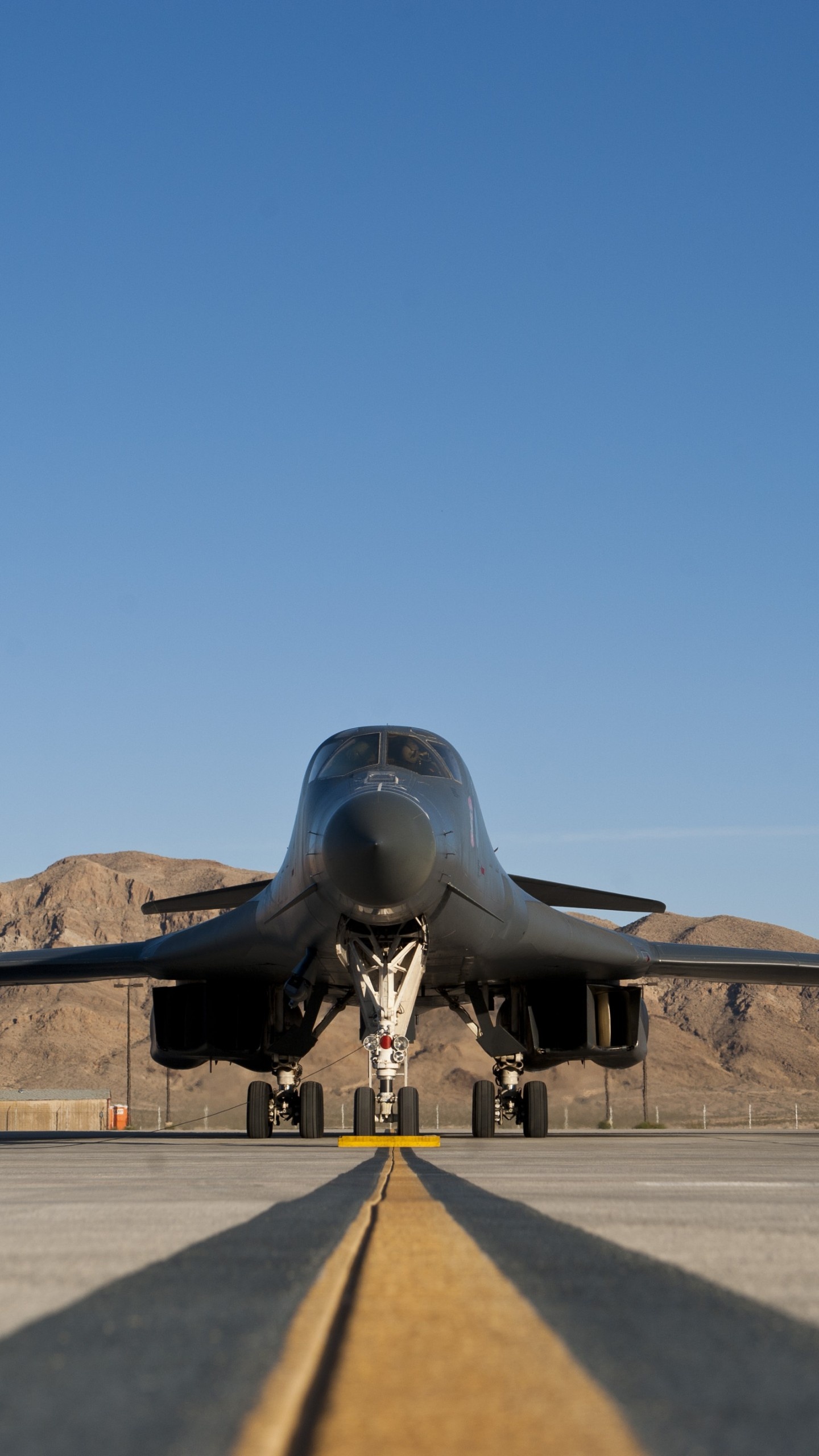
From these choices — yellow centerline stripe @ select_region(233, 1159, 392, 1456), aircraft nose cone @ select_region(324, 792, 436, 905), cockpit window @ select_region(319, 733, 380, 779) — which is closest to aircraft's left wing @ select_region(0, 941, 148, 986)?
cockpit window @ select_region(319, 733, 380, 779)

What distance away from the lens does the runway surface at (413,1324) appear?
157cm

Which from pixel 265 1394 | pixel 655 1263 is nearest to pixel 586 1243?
pixel 655 1263

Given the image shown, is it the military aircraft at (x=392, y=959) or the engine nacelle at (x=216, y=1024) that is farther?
the engine nacelle at (x=216, y=1024)

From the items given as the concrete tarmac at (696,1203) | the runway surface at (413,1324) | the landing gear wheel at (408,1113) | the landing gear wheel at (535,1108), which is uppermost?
the runway surface at (413,1324)

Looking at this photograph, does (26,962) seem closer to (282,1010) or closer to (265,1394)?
(282,1010)

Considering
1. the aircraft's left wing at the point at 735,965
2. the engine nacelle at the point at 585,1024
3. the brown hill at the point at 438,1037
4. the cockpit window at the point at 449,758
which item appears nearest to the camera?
the cockpit window at the point at 449,758

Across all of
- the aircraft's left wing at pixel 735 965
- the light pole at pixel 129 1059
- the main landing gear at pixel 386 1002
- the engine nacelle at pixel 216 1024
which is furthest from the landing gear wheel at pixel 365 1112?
the light pole at pixel 129 1059

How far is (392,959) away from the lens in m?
14.0

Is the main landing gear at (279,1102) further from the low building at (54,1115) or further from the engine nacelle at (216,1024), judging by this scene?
the low building at (54,1115)

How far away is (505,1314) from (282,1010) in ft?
56.8

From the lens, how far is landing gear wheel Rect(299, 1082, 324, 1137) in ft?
54.8

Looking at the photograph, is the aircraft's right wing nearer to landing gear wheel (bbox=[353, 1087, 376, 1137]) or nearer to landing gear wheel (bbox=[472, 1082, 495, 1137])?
landing gear wheel (bbox=[472, 1082, 495, 1137])

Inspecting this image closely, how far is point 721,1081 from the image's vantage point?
280 feet

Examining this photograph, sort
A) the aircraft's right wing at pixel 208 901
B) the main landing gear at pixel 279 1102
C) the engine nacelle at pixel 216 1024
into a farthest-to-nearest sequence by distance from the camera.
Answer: the aircraft's right wing at pixel 208 901 → the engine nacelle at pixel 216 1024 → the main landing gear at pixel 279 1102
